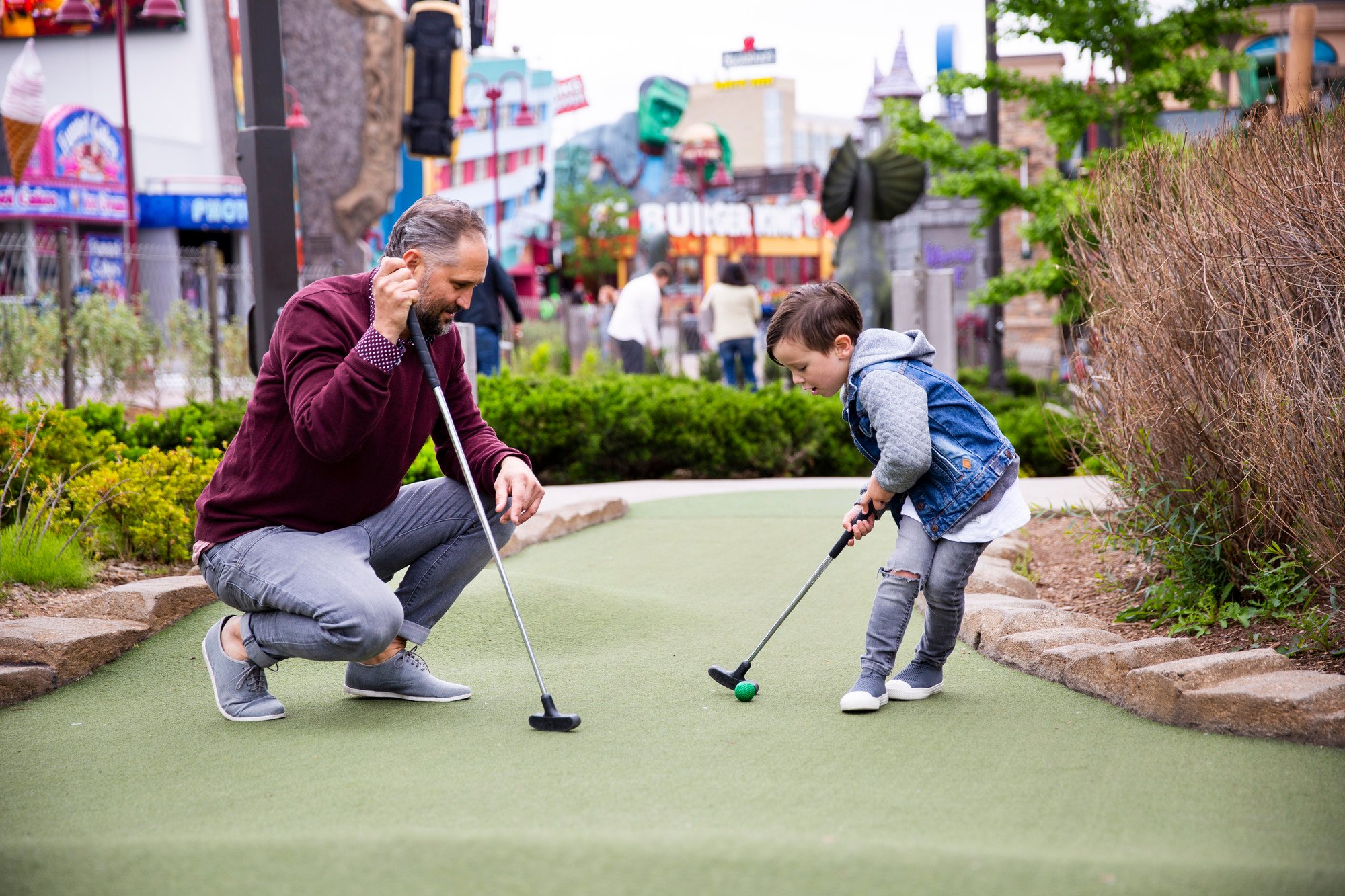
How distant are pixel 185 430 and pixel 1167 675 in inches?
206

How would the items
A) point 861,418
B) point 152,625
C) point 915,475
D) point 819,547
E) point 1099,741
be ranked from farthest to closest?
1. point 819,547
2. point 152,625
3. point 861,418
4. point 915,475
5. point 1099,741

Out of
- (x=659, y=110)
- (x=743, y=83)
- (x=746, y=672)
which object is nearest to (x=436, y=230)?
(x=746, y=672)

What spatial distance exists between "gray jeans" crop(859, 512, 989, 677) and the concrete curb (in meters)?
0.40

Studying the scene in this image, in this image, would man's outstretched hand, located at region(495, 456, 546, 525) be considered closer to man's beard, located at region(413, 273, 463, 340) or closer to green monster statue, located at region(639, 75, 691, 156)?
man's beard, located at region(413, 273, 463, 340)

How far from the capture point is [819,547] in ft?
19.0

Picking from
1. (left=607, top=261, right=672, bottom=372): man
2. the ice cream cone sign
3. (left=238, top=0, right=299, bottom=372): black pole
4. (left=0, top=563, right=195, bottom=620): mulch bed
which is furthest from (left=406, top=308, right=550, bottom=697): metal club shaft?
the ice cream cone sign

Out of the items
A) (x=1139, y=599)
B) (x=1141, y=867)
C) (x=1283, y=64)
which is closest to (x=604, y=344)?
(x=1283, y=64)

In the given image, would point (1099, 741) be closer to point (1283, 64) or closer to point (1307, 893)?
point (1307, 893)

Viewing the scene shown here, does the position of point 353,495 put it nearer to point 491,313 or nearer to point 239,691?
point 239,691

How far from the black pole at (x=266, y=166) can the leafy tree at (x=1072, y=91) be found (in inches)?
249

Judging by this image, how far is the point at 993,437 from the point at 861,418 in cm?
36

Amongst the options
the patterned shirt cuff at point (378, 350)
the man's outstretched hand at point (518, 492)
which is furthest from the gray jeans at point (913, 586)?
the patterned shirt cuff at point (378, 350)

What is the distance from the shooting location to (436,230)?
3.04m

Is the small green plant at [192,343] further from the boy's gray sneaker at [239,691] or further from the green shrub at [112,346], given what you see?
the boy's gray sneaker at [239,691]
